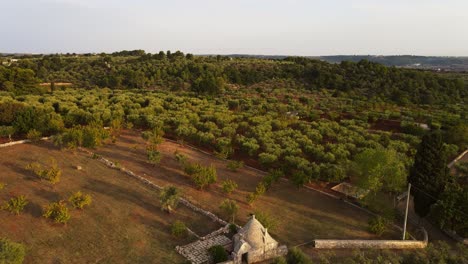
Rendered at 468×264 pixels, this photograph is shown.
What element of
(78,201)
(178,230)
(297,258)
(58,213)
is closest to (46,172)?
(78,201)

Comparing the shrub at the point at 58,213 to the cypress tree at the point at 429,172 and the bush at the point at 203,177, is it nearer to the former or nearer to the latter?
the bush at the point at 203,177

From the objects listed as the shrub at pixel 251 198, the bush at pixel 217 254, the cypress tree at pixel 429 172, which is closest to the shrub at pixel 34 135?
the shrub at pixel 251 198

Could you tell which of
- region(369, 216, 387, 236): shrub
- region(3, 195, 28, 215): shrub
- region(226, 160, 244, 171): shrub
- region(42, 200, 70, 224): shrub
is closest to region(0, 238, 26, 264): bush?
region(42, 200, 70, 224): shrub

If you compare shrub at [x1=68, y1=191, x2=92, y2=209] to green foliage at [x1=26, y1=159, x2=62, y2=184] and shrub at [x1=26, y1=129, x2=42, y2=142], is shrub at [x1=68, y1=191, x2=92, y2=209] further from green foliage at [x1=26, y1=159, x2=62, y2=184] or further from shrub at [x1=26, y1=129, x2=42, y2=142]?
shrub at [x1=26, y1=129, x2=42, y2=142]

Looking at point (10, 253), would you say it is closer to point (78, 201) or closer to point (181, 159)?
point (78, 201)

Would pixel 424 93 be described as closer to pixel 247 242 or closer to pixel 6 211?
pixel 247 242

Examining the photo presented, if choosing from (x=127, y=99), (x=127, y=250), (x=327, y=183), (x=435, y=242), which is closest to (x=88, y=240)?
(x=127, y=250)
